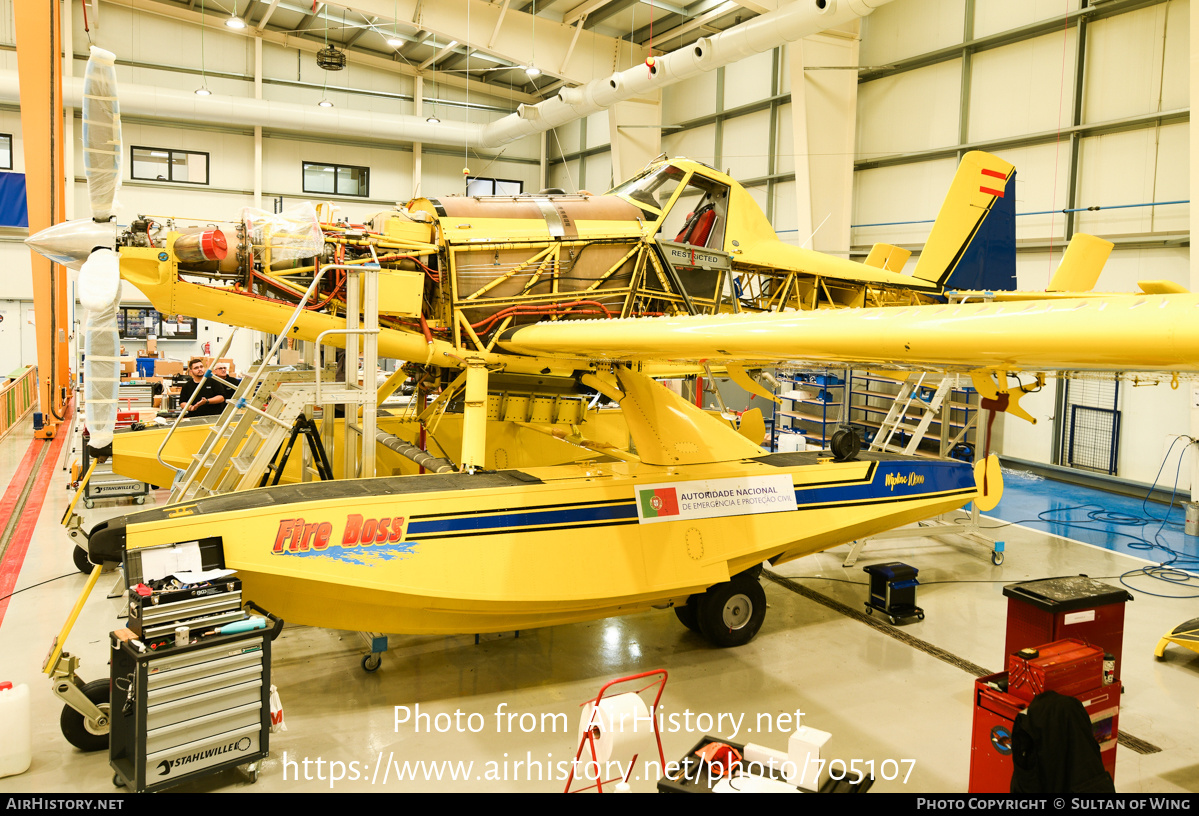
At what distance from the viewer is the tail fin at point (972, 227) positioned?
8.57 meters

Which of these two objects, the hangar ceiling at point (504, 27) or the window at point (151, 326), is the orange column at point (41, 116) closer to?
the hangar ceiling at point (504, 27)

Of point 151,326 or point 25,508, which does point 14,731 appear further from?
point 151,326

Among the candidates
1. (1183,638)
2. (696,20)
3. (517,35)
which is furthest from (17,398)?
(1183,638)

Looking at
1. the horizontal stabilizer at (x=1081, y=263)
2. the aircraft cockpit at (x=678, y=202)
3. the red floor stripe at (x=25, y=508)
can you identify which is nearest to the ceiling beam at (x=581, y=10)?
the aircraft cockpit at (x=678, y=202)

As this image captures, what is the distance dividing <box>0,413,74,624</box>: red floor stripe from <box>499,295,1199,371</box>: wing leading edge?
5.98 metres

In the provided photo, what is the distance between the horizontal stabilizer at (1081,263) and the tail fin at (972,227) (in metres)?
0.80

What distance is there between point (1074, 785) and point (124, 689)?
4500 millimetres

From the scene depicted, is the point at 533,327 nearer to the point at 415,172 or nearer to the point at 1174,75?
the point at 1174,75

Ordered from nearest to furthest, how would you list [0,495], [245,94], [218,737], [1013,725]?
[1013,725] < [218,737] < [0,495] < [245,94]

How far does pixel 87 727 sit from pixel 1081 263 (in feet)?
30.5

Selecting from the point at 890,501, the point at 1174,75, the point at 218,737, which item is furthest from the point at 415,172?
the point at 218,737

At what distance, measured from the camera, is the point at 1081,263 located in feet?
26.8

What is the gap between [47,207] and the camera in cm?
1173

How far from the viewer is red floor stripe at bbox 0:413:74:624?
7.22m
